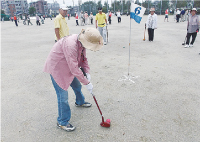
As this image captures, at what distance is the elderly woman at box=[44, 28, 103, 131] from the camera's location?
219 centimetres

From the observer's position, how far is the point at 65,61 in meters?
2.38

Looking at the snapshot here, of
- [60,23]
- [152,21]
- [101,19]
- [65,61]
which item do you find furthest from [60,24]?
[152,21]

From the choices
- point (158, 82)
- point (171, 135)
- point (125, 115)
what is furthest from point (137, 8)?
point (171, 135)

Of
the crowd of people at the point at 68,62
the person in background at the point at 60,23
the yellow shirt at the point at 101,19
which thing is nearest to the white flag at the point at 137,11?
the person in background at the point at 60,23

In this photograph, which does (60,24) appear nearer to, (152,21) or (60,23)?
(60,23)

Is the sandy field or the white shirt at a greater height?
the white shirt

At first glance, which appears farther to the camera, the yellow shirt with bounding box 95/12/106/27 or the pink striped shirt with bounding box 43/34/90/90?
the yellow shirt with bounding box 95/12/106/27

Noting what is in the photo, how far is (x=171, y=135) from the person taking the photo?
2604 millimetres

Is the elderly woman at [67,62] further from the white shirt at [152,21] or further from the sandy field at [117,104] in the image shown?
the white shirt at [152,21]

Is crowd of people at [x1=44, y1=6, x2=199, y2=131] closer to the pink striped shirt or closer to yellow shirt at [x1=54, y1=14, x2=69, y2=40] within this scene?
the pink striped shirt

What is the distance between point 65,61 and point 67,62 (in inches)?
6.6

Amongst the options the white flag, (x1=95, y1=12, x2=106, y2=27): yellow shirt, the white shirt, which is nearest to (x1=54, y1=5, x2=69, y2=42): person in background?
the white flag

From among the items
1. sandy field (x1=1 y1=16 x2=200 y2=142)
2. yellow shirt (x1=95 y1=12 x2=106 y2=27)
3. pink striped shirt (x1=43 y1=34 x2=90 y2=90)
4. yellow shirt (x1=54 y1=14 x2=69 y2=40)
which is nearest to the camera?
pink striped shirt (x1=43 y1=34 x2=90 y2=90)

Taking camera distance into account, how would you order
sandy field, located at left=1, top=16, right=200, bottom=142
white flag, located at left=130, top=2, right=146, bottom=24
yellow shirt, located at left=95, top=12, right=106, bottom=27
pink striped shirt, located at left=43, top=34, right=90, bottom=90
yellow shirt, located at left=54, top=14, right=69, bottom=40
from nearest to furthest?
pink striped shirt, located at left=43, top=34, right=90, bottom=90
sandy field, located at left=1, top=16, right=200, bottom=142
white flag, located at left=130, top=2, right=146, bottom=24
yellow shirt, located at left=54, top=14, right=69, bottom=40
yellow shirt, located at left=95, top=12, right=106, bottom=27
